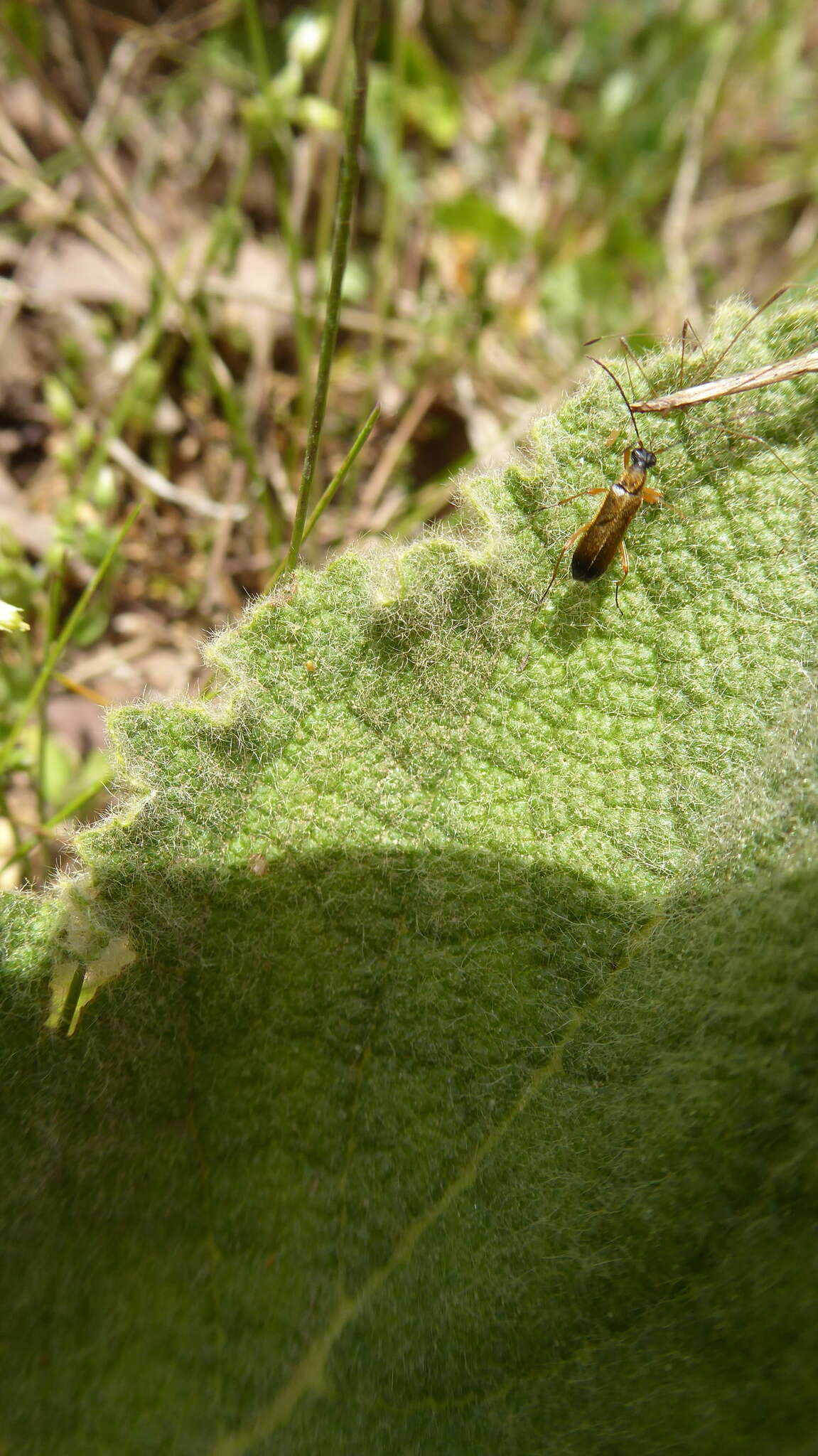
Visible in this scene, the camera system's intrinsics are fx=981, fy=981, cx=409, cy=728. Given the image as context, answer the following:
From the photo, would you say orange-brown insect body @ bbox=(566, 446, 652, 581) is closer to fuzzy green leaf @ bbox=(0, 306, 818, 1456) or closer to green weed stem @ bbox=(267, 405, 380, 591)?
fuzzy green leaf @ bbox=(0, 306, 818, 1456)

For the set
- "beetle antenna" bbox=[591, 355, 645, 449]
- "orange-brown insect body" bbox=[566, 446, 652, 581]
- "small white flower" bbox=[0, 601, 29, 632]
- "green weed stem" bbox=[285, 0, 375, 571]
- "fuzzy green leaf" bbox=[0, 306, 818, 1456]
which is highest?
"green weed stem" bbox=[285, 0, 375, 571]

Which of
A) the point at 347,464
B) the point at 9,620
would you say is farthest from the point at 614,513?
the point at 9,620

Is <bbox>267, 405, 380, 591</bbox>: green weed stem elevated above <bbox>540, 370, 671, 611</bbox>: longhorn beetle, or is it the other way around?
<bbox>267, 405, 380, 591</bbox>: green weed stem

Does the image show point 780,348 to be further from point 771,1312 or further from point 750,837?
point 771,1312

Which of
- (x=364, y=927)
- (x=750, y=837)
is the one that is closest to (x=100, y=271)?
(x=364, y=927)

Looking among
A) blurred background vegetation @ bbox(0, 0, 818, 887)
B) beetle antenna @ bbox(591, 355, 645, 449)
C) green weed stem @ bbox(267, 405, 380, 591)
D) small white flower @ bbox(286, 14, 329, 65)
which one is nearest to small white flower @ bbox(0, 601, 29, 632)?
green weed stem @ bbox(267, 405, 380, 591)

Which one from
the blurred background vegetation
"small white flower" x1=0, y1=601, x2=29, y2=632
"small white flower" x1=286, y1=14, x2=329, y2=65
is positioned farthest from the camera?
"small white flower" x1=286, y1=14, x2=329, y2=65

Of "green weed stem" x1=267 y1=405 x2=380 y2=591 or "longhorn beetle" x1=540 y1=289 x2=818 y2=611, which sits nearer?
"longhorn beetle" x1=540 y1=289 x2=818 y2=611

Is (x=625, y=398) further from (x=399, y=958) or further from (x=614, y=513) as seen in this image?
(x=399, y=958)
